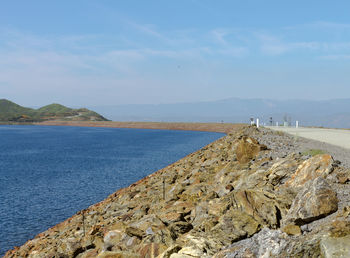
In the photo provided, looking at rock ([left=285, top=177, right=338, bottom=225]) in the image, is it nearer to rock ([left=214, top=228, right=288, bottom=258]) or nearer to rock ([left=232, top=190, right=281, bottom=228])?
rock ([left=232, top=190, right=281, bottom=228])

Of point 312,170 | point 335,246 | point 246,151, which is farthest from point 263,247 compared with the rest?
point 246,151

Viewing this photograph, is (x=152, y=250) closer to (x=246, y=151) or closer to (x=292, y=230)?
(x=292, y=230)

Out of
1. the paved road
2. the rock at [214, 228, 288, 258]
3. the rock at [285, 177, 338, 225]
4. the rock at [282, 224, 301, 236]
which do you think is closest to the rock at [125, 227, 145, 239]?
the rock at [214, 228, 288, 258]

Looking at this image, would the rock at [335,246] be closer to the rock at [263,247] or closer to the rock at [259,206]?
the rock at [263,247]

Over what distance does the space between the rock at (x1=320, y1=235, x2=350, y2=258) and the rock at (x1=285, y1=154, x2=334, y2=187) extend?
190 inches

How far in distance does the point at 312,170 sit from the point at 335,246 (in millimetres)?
5419

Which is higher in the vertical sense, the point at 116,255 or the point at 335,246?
the point at 335,246

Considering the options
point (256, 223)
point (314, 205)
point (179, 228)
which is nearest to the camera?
point (314, 205)

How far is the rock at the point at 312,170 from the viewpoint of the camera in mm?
11289

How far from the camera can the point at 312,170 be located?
11.5 m

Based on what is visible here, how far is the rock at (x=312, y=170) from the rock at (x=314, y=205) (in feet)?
7.30

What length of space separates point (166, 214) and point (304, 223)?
18.3 feet

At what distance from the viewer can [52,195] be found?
109 ft

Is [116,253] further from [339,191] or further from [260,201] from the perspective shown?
[339,191]
